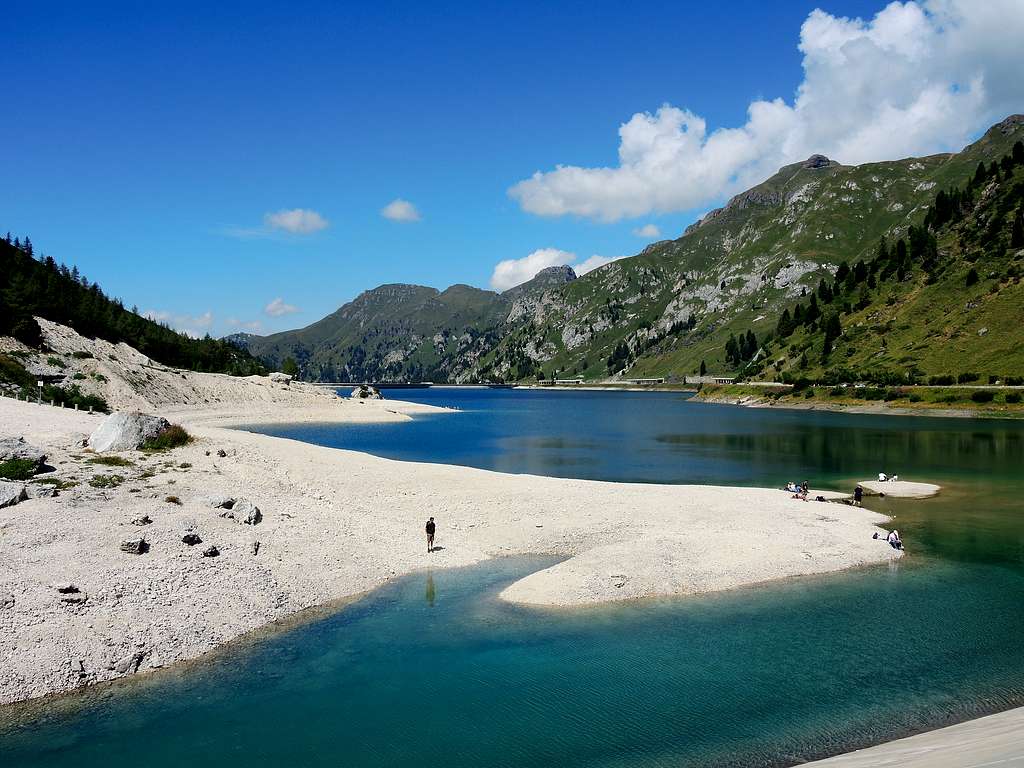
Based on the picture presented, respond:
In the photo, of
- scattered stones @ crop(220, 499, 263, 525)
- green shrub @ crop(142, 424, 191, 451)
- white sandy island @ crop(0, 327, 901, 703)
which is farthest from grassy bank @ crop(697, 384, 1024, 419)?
green shrub @ crop(142, 424, 191, 451)

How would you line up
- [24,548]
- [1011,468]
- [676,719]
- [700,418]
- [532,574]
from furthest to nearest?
[700,418]
[1011,468]
[532,574]
[24,548]
[676,719]

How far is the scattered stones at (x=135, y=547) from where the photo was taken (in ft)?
107

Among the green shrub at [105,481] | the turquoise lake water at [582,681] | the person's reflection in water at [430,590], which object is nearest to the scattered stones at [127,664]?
the turquoise lake water at [582,681]

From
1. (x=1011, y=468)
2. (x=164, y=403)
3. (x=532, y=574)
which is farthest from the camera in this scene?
(x=164, y=403)

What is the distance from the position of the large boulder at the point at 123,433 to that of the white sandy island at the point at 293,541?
169cm

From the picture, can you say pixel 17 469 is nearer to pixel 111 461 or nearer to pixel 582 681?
pixel 111 461

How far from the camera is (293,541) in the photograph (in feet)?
130

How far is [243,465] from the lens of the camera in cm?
5700

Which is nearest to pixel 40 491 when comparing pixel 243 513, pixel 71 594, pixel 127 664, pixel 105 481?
pixel 105 481

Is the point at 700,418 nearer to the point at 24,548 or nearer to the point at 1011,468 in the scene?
the point at 1011,468

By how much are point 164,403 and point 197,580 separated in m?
137

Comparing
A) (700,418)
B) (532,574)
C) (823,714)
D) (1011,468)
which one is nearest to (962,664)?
(823,714)

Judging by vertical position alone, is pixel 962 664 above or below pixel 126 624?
below

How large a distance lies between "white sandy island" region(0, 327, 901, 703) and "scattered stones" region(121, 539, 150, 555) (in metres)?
0.40
